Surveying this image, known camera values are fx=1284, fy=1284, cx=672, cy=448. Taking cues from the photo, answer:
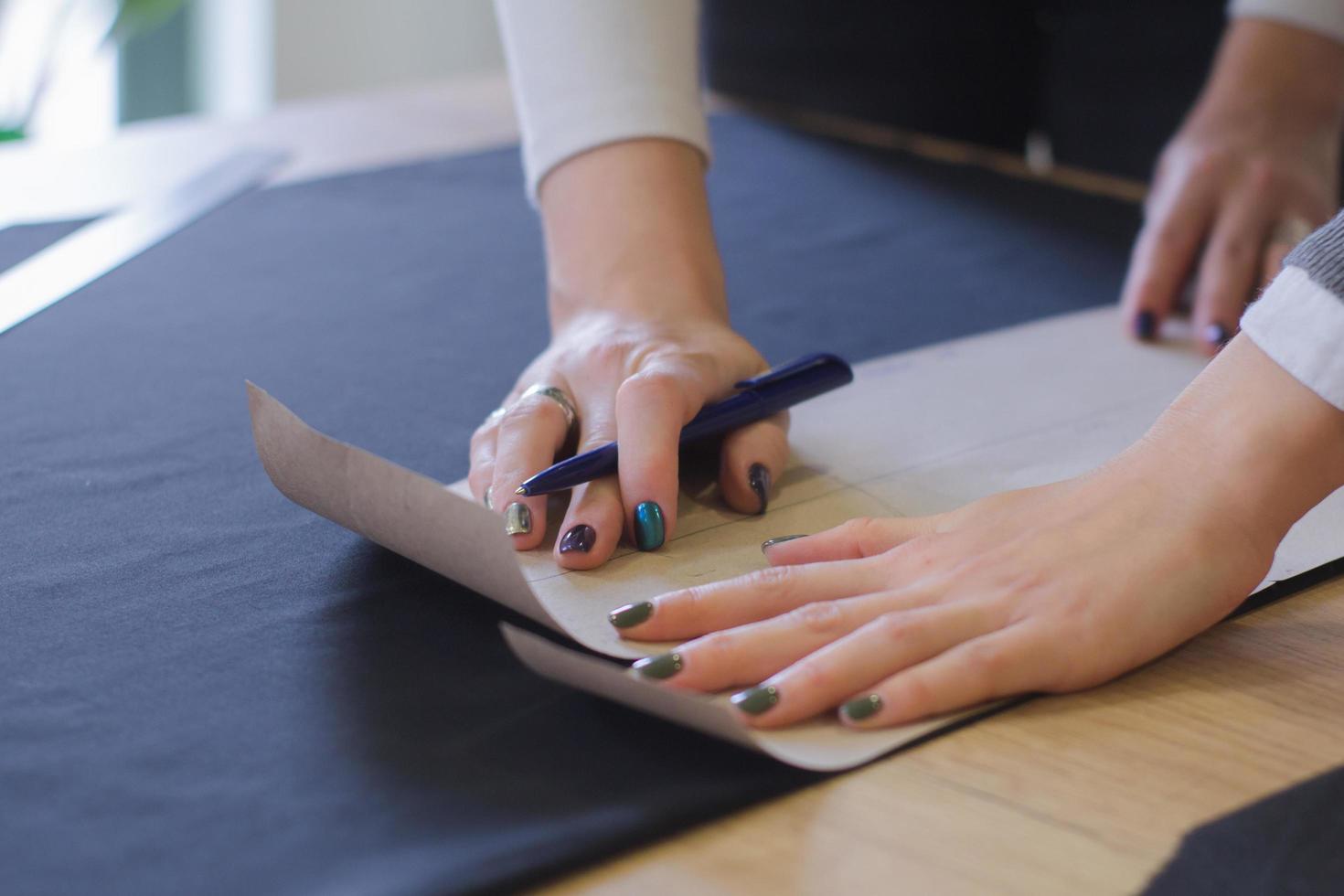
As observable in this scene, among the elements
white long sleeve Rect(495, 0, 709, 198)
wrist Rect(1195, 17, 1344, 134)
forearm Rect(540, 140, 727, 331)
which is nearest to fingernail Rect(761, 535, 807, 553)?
forearm Rect(540, 140, 727, 331)

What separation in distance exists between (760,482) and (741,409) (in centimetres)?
6

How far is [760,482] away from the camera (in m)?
0.68

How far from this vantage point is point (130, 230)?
1.20 m

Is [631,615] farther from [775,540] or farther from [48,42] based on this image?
[48,42]

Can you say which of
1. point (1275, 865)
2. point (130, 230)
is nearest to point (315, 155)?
point (130, 230)

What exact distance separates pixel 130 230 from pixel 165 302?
0.70ft

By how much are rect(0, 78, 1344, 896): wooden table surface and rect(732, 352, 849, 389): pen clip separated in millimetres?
280

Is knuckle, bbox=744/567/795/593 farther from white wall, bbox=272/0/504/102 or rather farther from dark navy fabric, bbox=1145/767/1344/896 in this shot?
white wall, bbox=272/0/504/102

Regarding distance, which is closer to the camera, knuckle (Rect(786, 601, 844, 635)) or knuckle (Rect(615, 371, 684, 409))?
knuckle (Rect(786, 601, 844, 635))

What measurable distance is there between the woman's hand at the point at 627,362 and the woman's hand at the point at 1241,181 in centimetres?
37

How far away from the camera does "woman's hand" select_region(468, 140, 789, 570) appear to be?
2.10 feet

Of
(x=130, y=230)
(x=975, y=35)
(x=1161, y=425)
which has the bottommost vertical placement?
(x=1161, y=425)

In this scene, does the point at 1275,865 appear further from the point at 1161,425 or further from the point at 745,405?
the point at 745,405

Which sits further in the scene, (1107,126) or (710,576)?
(1107,126)
